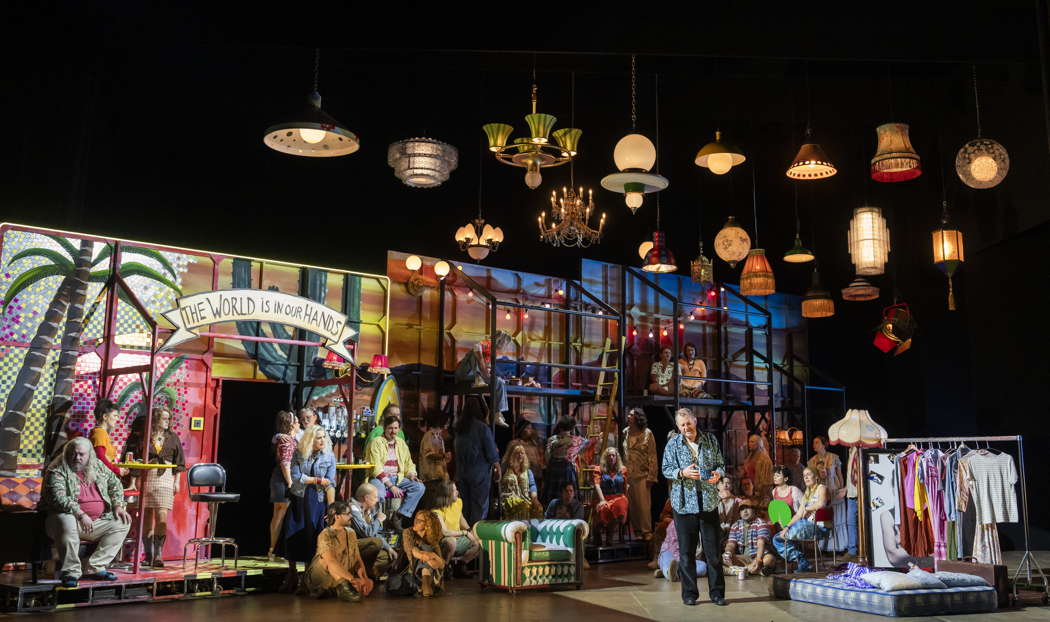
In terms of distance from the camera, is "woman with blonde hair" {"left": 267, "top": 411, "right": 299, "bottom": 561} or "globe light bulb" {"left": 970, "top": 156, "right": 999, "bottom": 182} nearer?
"globe light bulb" {"left": 970, "top": 156, "right": 999, "bottom": 182}

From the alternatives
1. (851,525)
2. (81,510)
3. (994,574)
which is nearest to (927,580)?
(994,574)

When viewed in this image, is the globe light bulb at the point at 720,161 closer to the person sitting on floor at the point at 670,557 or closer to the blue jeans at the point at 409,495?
the person sitting on floor at the point at 670,557

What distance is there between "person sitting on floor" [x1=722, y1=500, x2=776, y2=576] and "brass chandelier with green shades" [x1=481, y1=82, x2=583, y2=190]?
16.5 feet

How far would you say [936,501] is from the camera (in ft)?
30.1

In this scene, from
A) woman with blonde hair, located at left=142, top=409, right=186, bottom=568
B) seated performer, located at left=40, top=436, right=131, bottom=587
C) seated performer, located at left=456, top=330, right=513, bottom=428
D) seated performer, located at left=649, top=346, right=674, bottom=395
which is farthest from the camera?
seated performer, located at left=649, top=346, right=674, bottom=395

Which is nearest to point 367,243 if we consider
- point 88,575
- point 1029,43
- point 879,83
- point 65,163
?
point 65,163

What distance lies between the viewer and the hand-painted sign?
9.03m

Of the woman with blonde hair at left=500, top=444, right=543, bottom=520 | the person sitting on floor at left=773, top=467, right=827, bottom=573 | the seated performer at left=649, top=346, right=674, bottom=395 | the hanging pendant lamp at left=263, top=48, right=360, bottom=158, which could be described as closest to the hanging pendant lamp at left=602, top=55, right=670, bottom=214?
the hanging pendant lamp at left=263, top=48, right=360, bottom=158

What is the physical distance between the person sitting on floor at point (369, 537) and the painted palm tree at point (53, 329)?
10.2 ft

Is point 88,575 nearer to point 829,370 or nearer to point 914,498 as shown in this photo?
point 914,498

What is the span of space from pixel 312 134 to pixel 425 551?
4239 mm

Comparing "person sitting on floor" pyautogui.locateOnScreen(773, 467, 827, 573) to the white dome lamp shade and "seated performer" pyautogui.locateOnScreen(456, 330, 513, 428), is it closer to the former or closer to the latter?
"seated performer" pyautogui.locateOnScreen(456, 330, 513, 428)

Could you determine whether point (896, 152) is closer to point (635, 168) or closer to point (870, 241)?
point (870, 241)

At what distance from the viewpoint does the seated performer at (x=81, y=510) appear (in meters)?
7.96
